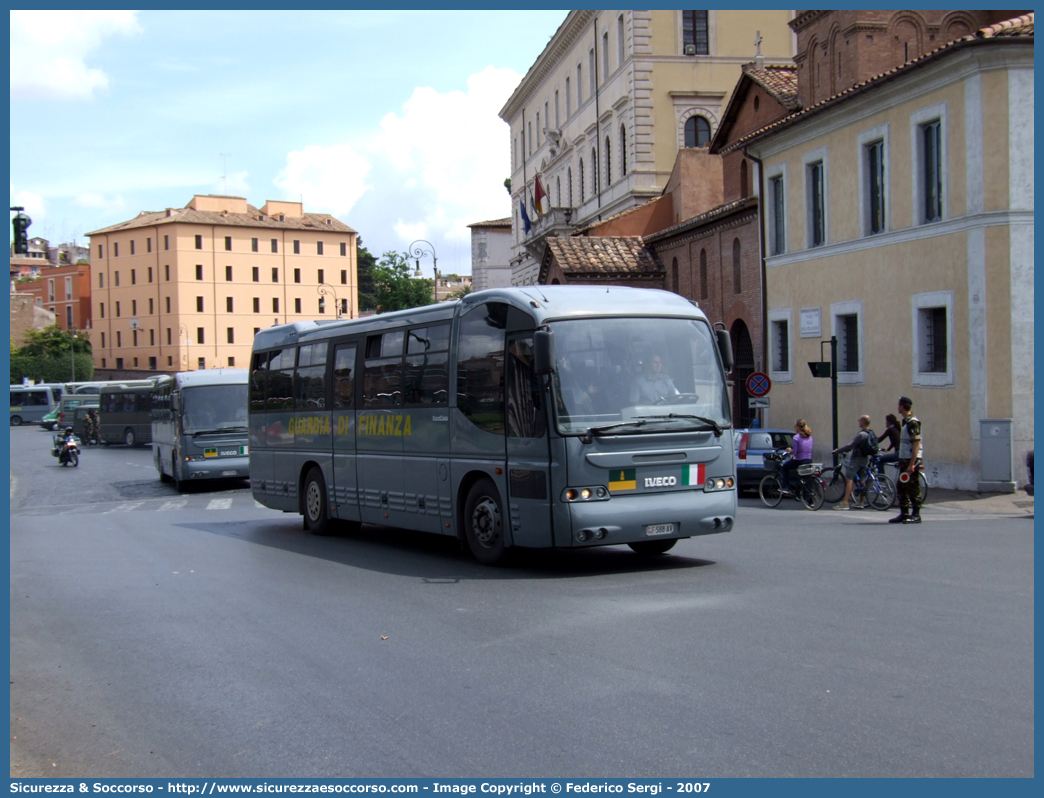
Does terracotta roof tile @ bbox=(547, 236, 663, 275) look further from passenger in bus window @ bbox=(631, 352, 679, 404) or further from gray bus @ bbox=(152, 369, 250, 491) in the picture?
passenger in bus window @ bbox=(631, 352, 679, 404)

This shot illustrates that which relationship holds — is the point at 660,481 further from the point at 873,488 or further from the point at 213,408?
the point at 213,408

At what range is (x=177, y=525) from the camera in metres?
20.3

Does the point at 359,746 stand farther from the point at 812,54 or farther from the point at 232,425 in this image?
the point at 812,54

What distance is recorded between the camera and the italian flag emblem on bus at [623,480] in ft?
37.3

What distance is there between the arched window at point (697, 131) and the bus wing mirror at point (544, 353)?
49200 mm

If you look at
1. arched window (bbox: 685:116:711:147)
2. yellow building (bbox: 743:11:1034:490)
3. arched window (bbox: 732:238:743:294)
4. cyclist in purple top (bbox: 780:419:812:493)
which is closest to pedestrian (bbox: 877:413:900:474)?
cyclist in purple top (bbox: 780:419:812:493)

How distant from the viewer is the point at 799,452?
2336 centimetres

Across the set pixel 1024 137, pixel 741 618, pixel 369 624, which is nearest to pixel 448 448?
pixel 369 624

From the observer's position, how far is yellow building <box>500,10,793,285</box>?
57250 millimetres

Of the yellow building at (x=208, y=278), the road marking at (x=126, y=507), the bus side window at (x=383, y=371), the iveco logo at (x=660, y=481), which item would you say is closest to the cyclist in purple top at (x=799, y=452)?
the bus side window at (x=383, y=371)

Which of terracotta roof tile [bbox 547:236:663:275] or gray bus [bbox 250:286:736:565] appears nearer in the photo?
gray bus [bbox 250:286:736:565]

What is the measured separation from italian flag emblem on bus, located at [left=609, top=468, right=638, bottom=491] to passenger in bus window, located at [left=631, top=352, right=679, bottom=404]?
0.72m

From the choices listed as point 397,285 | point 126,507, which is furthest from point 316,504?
point 397,285

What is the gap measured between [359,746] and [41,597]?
A: 7.11 meters
